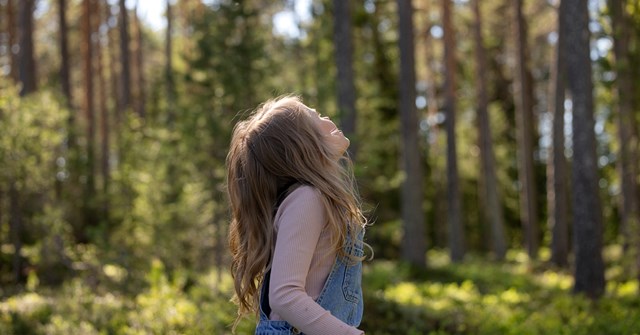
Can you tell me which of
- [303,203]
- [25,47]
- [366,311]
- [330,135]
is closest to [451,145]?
[25,47]

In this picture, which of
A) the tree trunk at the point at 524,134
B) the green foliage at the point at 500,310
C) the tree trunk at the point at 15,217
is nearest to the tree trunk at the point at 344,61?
the green foliage at the point at 500,310

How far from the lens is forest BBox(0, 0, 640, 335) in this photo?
12242 mm

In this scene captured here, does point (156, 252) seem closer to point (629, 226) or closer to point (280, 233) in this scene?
point (629, 226)

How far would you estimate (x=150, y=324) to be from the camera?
9.87 m

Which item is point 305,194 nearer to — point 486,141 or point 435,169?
point 486,141

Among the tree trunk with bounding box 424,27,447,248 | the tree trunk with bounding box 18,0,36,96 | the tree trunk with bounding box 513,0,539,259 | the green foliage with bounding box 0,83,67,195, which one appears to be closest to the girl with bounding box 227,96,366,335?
the green foliage with bounding box 0,83,67,195

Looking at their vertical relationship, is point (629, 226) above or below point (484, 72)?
below

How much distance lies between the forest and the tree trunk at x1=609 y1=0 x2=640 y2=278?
62 mm

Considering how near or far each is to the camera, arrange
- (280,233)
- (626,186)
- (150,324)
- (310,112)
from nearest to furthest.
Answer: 1. (280,233)
2. (310,112)
3. (150,324)
4. (626,186)

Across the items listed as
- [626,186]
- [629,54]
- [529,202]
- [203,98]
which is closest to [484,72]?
[529,202]

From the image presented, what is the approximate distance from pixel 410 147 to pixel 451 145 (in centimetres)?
454

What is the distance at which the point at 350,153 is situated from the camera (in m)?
6.07

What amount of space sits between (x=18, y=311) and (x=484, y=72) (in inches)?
781

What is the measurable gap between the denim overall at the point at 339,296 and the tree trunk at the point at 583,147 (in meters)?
11.1
